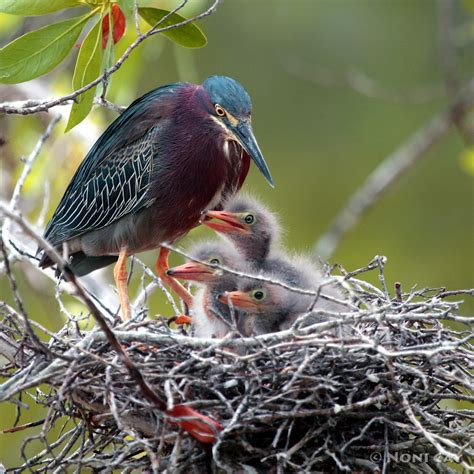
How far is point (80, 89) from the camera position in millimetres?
2908

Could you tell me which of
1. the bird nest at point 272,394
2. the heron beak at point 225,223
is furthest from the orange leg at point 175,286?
the bird nest at point 272,394

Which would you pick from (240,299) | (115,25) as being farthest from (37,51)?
(240,299)

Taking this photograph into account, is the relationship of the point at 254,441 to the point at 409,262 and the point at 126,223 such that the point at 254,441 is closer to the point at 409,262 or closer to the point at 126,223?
Answer: the point at 126,223

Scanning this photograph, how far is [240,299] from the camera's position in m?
3.21

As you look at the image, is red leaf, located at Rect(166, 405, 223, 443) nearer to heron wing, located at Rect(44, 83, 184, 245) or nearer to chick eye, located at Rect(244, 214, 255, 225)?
chick eye, located at Rect(244, 214, 255, 225)

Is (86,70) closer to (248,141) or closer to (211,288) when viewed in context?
(248,141)

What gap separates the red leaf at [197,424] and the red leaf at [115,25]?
122 centimetres

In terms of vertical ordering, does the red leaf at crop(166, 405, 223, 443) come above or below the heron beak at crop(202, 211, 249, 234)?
below

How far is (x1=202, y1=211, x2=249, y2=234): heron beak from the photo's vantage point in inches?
144

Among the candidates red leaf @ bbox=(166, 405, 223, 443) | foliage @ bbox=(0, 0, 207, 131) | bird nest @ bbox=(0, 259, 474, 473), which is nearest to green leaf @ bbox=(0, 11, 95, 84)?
foliage @ bbox=(0, 0, 207, 131)

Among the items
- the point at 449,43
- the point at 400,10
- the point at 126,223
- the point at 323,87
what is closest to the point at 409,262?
the point at 323,87

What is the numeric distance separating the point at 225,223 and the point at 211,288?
0.34m

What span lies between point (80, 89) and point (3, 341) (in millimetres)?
775

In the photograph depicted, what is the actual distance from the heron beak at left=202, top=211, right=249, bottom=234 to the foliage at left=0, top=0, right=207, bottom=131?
830mm
